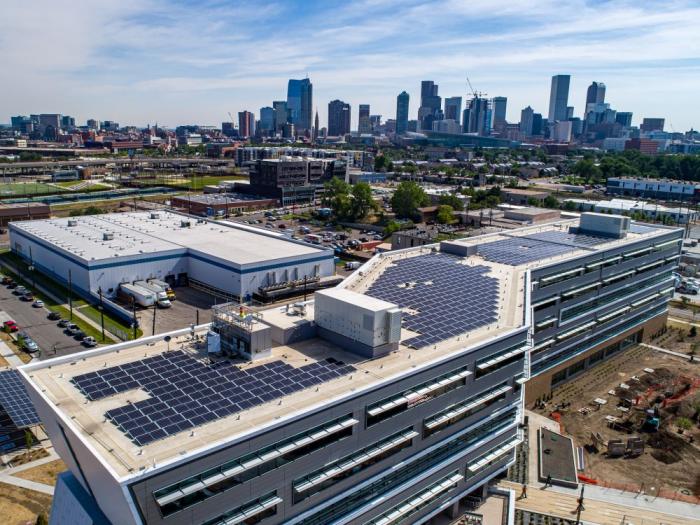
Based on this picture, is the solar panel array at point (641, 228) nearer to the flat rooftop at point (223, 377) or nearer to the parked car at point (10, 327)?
the flat rooftop at point (223, 377)

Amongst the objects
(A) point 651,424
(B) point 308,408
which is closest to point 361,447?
(B) point 308,408

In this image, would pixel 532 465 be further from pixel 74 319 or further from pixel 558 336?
pixel 74 319

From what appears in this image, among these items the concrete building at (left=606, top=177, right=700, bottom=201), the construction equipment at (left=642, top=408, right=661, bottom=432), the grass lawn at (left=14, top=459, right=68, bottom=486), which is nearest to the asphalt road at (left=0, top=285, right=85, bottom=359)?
the grass lawn at (left=14, top=459, right=68, bottom=486)

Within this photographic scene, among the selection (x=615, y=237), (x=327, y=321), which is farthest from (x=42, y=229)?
(x=615, y=237)

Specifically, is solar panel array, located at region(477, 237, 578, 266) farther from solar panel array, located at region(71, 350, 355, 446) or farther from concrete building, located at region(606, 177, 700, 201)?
concrete building, located at region(606, 177, 700, 201)

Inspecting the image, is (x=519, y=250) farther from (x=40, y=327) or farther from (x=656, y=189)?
(x=656, y=189)

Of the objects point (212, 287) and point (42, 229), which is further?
point (42, 229)
